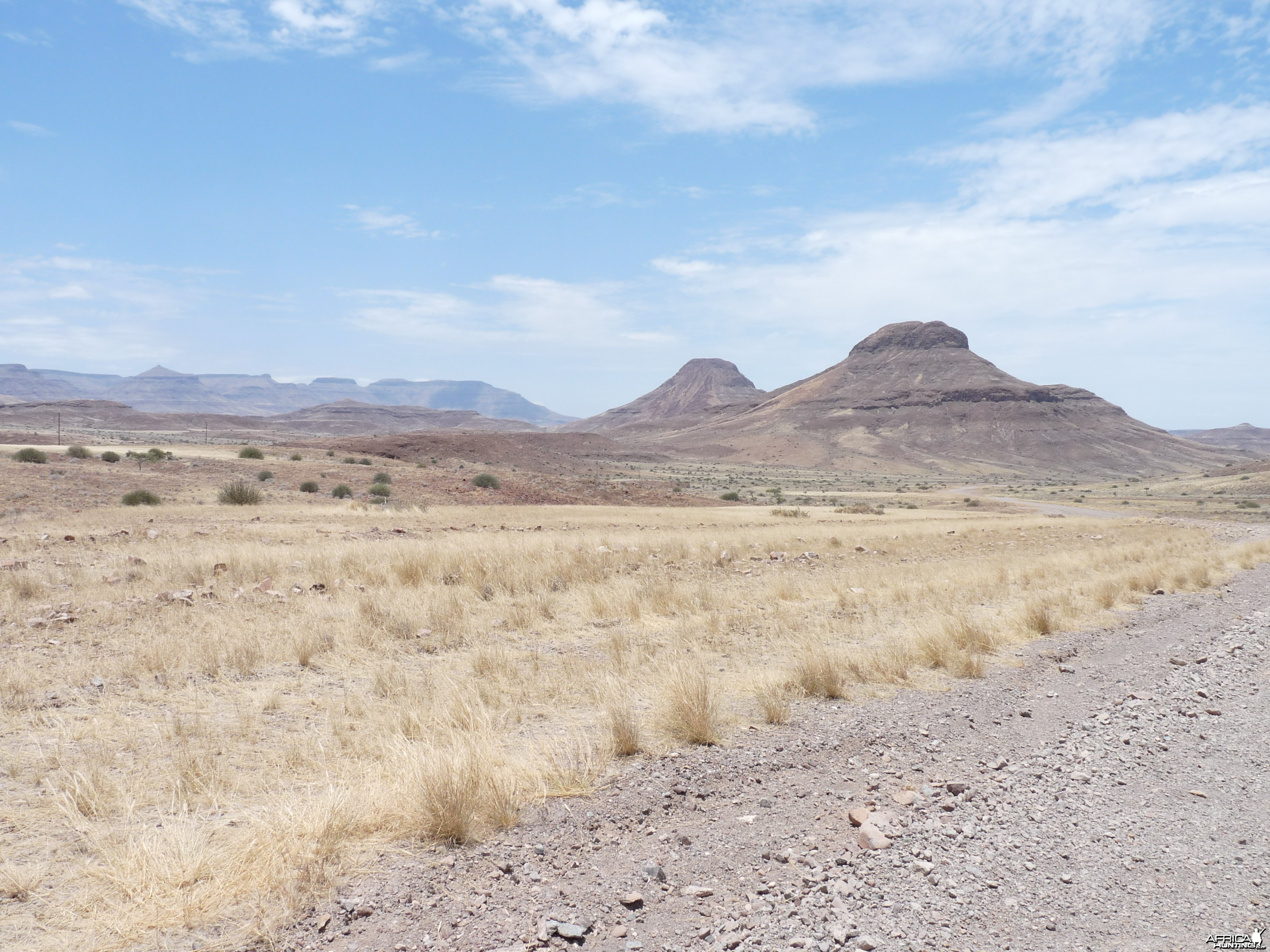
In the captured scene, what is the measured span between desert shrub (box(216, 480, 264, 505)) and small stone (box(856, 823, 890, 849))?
2682cm

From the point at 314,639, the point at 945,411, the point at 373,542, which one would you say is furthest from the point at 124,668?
the point at 945,411

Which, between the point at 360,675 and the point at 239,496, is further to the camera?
the point at 239,496

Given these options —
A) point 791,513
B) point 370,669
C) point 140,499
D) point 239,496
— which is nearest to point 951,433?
point 791,513

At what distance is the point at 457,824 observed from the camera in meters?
3.96

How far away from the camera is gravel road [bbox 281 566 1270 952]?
326cm

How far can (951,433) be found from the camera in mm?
155000

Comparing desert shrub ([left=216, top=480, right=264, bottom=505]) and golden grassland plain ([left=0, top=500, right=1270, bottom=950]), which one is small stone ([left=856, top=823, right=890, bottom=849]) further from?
desert shrub ([left=216, top=480, right=264, bottom=505])

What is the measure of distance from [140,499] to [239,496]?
10.0ft

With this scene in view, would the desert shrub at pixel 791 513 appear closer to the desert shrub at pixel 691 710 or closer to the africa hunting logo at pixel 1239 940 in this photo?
the desert shrub at pixel 691 710

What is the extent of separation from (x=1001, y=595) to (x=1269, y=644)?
13.2ft

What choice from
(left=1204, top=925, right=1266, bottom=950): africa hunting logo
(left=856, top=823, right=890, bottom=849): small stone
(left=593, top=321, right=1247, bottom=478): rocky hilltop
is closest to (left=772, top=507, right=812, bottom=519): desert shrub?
(left=856, top=823, right=890, bottom=849): small stone

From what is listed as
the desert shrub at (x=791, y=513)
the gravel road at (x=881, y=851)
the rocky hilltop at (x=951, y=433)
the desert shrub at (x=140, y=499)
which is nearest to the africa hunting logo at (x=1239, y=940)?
the gravel road at (x=881, y=851)

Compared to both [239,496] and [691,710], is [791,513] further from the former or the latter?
[691,710]

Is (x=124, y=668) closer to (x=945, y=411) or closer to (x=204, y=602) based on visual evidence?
(x=204, y=602)
